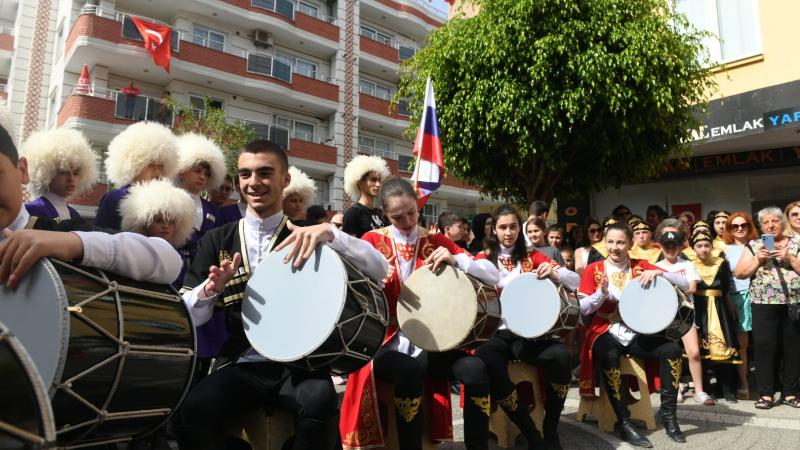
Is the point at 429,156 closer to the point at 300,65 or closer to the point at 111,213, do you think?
the point at 111,213

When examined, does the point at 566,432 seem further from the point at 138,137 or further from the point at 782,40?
the point at 782,40

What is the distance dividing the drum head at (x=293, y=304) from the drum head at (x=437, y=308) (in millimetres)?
921

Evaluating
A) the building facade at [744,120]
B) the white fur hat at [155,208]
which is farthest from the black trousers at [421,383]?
the building facade at [744,120]

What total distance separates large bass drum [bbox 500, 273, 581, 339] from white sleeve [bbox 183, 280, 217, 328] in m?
1.91

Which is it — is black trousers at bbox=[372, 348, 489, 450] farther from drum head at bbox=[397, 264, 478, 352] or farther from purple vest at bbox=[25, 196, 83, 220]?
purple vest at bbox=[25, 196, 83, 220]

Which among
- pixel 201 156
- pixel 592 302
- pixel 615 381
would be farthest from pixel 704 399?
pixel 201 156

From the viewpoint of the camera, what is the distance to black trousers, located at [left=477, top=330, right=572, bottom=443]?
3361 mm

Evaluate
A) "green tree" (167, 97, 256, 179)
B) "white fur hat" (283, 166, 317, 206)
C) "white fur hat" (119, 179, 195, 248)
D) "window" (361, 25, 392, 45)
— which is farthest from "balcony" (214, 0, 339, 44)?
"white fur hat" (119, 179, 195, 248)

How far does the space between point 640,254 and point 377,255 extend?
4146mm

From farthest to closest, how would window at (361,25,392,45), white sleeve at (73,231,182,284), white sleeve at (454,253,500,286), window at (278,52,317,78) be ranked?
window at (361,25,392,45) → window at (278,52,317,78) → white sleeve at (454,253,500,286) → white sleeve at (73,231,182,284)

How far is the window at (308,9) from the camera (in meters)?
23.5

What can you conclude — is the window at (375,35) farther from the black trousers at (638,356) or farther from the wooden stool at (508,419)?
the wooden stool at (508,419)

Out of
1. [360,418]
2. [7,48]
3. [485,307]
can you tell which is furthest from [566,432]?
[7,48]

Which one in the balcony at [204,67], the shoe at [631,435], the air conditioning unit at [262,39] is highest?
the air conditioning unit at [262,39]
